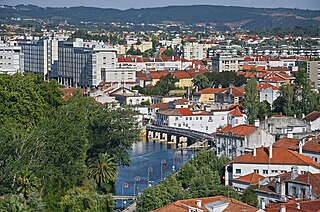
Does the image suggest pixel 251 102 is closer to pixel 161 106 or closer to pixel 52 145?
pixel 161 106

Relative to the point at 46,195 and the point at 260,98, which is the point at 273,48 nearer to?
the point at 260,98

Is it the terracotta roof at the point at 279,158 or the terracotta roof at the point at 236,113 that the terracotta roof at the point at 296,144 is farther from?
the terracotta roof at the point at 236,113

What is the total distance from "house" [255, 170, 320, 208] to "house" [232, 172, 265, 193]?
1876mm

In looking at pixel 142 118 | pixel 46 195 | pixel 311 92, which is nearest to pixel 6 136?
pixel 46 195

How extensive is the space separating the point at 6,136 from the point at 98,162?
4743 millimetres

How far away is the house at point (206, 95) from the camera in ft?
136

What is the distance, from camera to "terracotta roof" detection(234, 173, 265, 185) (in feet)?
61.0

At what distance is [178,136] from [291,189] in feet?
60.8

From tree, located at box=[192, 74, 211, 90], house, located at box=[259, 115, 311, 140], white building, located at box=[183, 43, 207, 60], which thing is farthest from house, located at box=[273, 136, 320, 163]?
white building, located at box=[183, 43, 207, 60]

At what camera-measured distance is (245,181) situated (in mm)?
18766

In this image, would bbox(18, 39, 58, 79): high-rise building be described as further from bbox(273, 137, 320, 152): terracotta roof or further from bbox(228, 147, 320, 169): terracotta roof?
bbox(228, 147, 320, 169): terracotta roof

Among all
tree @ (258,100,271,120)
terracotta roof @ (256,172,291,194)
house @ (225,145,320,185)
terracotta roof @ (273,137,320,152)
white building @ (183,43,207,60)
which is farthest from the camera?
white building @ (183,43,207,60)

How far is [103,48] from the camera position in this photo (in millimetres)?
54438

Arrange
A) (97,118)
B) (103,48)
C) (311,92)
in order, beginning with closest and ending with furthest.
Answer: (97,118), (311,92), (103,48)
